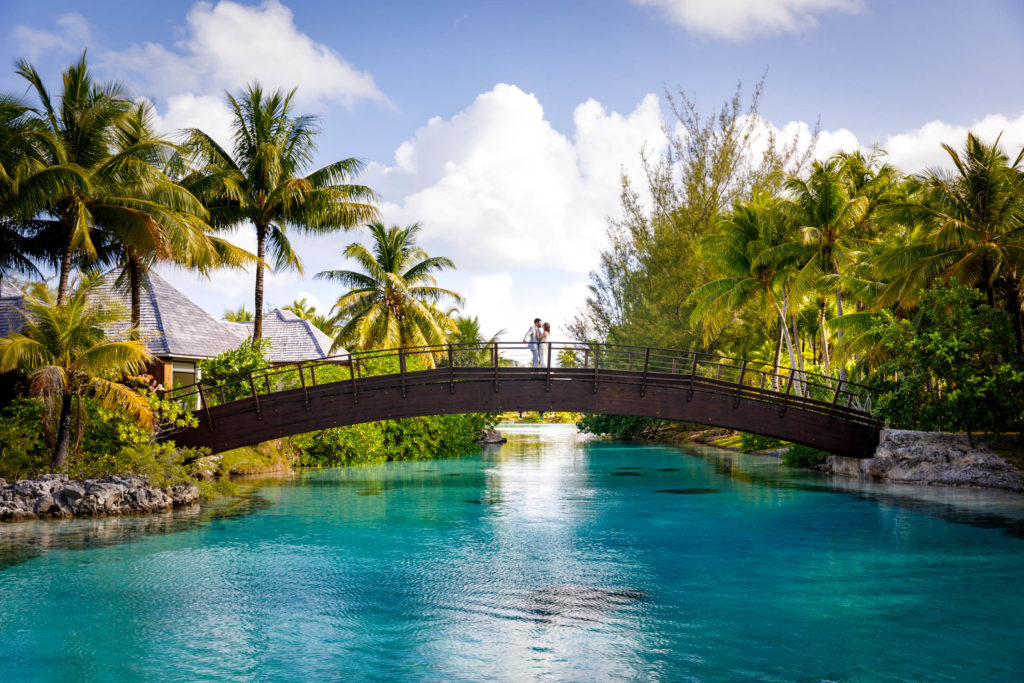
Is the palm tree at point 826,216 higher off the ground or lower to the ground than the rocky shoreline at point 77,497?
higher

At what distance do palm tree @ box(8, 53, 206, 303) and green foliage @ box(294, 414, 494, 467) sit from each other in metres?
11.0

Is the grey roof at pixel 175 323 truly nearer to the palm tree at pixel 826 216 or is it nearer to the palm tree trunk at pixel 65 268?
the palm tree trunk at pixel 65 268

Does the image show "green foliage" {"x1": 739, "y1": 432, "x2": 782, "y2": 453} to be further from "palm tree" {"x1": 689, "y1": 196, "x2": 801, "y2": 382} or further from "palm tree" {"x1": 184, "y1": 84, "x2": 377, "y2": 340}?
"palm tree" {"x1": 184, "y1": 84, "x2": 377, "y2": 340}

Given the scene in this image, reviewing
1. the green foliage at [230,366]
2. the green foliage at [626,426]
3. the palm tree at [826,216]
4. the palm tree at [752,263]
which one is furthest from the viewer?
the green foliage at [626,426]

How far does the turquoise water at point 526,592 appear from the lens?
783 centimetres

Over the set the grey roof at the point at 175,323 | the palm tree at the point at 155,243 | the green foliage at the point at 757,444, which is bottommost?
the green foliage at the point at 757,444

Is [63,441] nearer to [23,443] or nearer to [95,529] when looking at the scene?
[23,443]

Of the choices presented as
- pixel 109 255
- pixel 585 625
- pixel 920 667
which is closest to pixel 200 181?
pixel 109 255

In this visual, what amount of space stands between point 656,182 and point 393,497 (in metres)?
28.6

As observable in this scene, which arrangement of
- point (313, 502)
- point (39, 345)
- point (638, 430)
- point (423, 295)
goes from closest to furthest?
point (39, 345) < point (313, 502) < point (423, 295) < point (638, 430)

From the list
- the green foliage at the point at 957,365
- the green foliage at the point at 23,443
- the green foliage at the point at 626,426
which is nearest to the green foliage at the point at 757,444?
the green foliage at the point at 626,426

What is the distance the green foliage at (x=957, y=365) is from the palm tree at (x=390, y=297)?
19.6 metres

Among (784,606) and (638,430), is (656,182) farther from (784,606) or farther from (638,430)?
(784,606)

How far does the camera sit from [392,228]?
120ft
